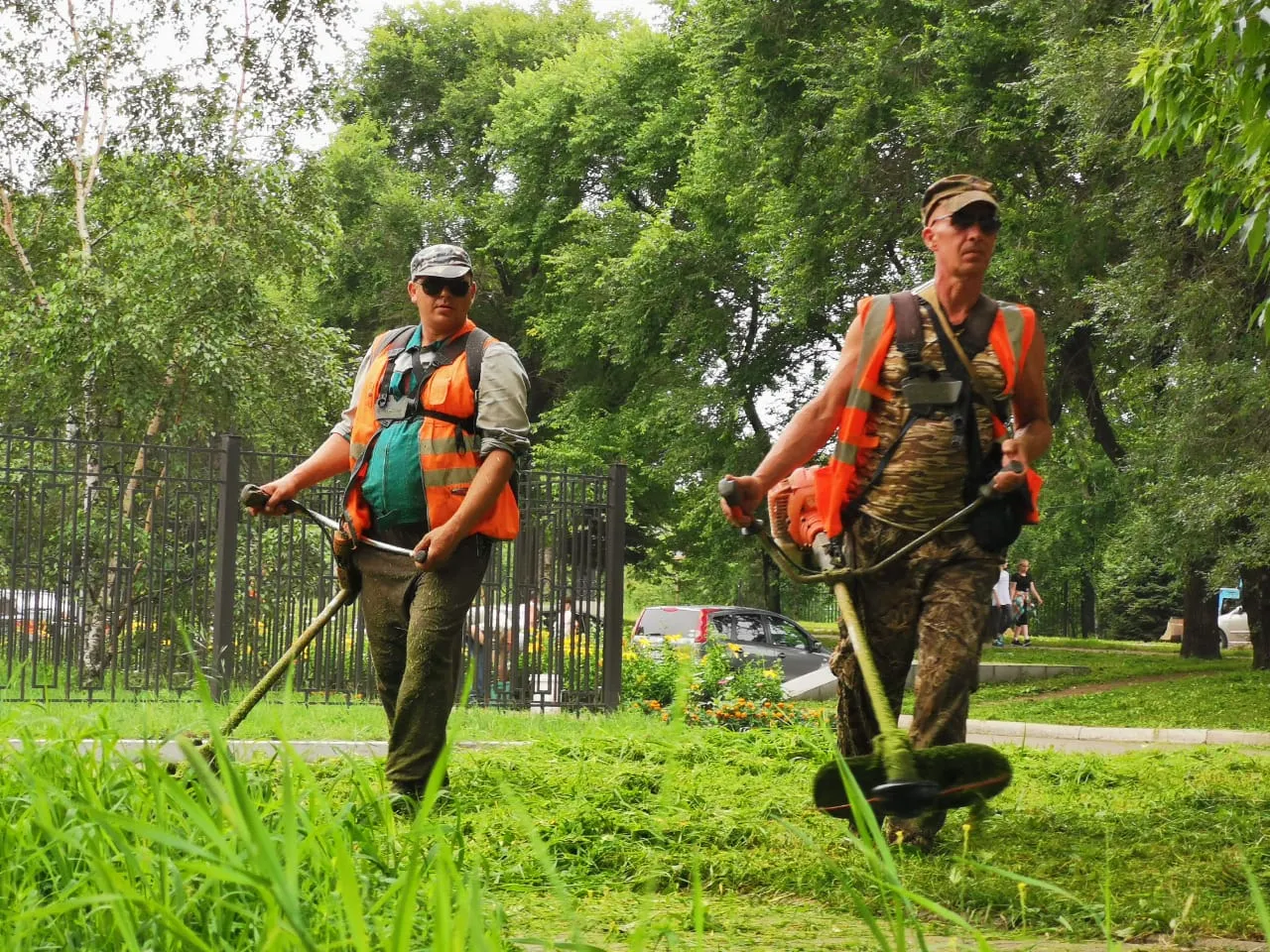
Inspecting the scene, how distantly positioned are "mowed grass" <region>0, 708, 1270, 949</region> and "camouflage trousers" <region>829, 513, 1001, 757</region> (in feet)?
1.35

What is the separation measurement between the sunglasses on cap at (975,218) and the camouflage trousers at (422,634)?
1.94 meters

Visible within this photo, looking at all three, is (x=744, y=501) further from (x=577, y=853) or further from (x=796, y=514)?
(x=577, y=853)

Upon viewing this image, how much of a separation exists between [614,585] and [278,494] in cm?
811

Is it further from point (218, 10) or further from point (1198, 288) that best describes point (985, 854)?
point (218, 10)

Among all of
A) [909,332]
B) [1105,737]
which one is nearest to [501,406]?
[909,332]

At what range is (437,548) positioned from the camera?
529cm

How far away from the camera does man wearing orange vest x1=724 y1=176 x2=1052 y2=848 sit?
4.93 meters

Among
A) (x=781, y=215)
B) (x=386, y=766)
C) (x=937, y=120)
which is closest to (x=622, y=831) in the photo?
(x=386, y=766)

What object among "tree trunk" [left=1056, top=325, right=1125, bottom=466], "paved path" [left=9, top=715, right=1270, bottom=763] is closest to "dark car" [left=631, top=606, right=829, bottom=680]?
"tree trunk" [left=1056, top=325, right=1125, bottom=466]

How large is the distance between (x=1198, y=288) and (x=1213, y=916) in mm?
14269

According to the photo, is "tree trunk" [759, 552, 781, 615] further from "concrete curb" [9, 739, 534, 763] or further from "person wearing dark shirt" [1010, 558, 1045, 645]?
"concrete curb" [9, 739, 534, 763]

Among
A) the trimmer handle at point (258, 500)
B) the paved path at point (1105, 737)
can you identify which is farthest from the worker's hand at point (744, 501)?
the paved path at point (1105, 737)

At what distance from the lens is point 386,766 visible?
5480mm

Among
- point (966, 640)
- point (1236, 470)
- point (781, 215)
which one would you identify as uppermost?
point (781, 215)
